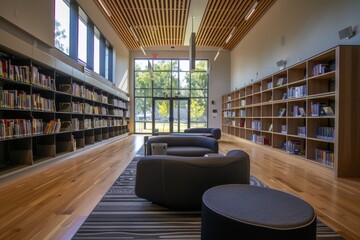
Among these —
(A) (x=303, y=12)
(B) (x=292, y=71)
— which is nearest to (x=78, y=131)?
(B) (x=292, y=71)

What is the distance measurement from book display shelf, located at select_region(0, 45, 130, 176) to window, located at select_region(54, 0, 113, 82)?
100 cm

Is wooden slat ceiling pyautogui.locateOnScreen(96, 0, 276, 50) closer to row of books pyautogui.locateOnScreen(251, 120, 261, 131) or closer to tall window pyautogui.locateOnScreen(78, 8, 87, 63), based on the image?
tall window pyautogui.locateOnScreen(78, 8, 87, 63)

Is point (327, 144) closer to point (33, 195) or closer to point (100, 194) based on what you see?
point (100, 194)

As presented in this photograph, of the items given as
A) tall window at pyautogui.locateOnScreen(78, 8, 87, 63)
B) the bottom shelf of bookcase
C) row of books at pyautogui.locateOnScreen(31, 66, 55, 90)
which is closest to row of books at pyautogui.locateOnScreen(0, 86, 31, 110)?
row of books at pyautogui.locateOnScreen(31, 66, 55, 90)

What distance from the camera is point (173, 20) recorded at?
9359mm

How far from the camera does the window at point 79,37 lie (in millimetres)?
6020

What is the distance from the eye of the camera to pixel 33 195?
298 centimetres

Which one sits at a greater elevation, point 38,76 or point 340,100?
point 38,76

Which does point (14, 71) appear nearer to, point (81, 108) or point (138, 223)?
point (81, 108)

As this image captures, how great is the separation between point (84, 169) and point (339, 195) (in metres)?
4.15

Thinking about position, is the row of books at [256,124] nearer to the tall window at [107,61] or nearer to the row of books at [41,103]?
the row of books at [41,103]

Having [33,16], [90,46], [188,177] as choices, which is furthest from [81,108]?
[188,177]

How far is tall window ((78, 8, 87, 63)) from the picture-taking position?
24.0ft

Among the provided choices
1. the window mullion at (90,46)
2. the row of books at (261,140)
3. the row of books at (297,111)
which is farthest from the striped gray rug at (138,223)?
the window mullion at (90,46)
